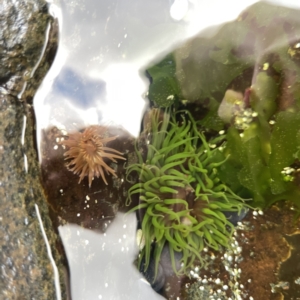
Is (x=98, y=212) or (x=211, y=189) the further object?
(x=211, y=189)

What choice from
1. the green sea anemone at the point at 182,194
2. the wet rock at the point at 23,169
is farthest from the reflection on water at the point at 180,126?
the wet rock at the point at 23,169

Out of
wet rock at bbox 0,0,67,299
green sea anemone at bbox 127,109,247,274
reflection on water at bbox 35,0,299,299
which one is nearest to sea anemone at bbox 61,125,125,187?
reflection on water at bbox 35,0,299,299

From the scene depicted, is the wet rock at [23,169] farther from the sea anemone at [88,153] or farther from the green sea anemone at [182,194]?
the green sea anemone at [182,194]

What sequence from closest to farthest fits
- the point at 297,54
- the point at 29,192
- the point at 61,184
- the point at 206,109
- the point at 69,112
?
the point at 29,192
the point at 61,184
the point at 69,112
the point at 297,54
the point at 206,109

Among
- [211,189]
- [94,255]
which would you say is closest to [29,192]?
[94,255]

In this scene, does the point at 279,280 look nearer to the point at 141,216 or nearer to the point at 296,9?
the point at 141,216
